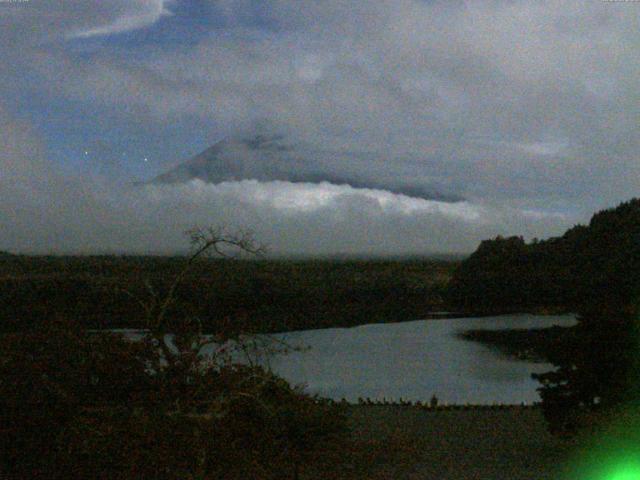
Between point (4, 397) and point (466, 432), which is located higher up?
point (4, 397)

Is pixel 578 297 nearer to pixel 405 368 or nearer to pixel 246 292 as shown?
pixel 405 368

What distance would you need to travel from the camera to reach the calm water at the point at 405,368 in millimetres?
19016

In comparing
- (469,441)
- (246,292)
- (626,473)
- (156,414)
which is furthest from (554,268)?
(156,414)

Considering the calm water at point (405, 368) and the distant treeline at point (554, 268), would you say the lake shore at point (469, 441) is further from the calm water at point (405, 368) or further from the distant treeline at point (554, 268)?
the distant treeline at point (554, 268)

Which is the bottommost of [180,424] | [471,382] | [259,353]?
[471,382]

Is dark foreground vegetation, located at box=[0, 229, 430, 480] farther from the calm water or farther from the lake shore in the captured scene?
the calm water

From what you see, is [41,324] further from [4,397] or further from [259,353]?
[259,353]

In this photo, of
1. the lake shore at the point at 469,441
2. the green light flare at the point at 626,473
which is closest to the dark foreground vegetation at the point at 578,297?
the lake shore at the point at 469,441

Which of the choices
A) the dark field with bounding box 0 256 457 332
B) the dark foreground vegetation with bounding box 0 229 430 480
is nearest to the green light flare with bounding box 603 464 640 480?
the dark foreground vegetation with bounding box 0 229 430 480

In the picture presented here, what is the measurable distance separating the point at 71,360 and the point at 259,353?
93.7 inches

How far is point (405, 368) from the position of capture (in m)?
23.3

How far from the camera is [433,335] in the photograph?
33.0 m

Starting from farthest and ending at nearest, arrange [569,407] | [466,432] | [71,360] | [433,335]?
[433,335], [466,432], [569,407], [71,360]

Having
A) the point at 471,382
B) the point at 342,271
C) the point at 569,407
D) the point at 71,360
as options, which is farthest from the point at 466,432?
the point at 342,271
